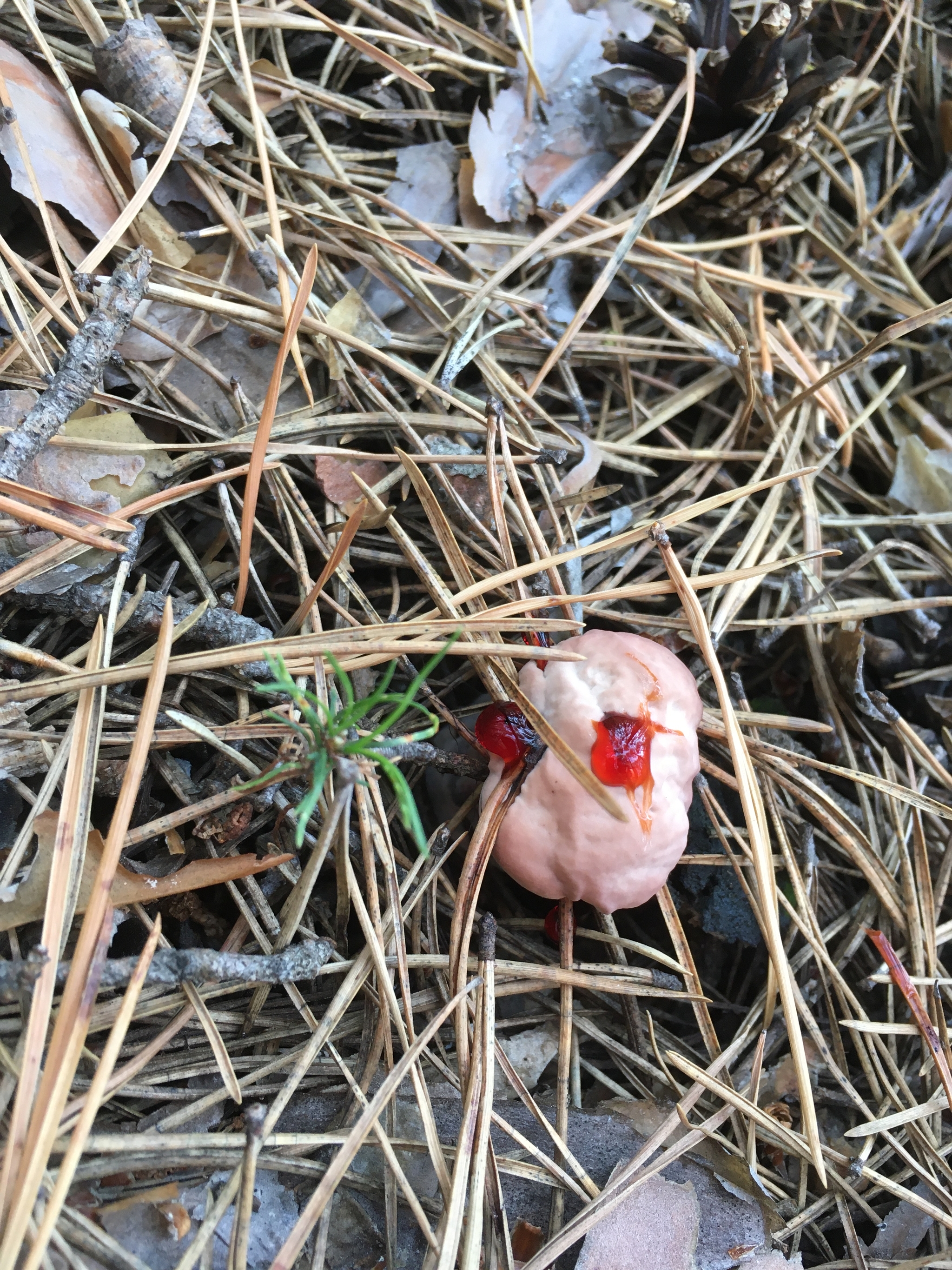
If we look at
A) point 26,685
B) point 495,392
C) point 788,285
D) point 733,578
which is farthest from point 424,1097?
point 788,285

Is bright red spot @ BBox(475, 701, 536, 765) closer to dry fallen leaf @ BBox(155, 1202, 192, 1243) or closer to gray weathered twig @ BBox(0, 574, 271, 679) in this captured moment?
gray weathered twig @ BBox(0, 574, 271, 679)

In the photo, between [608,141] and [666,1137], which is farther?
[608,141]

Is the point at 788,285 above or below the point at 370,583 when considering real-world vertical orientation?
above

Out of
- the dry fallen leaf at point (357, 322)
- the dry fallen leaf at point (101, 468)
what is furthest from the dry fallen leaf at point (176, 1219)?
the dry fallen leaf at point (357, 322)

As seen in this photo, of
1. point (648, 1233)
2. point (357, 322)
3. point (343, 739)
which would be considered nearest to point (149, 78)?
point (357, 322)

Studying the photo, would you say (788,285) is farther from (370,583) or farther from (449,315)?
(370,583)

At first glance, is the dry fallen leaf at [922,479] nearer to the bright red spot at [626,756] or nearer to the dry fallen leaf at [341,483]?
the bright red spot at [626,756]
